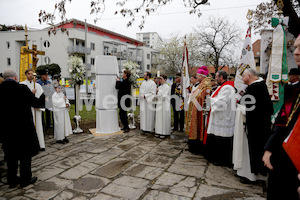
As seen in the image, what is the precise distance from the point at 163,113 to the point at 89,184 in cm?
368

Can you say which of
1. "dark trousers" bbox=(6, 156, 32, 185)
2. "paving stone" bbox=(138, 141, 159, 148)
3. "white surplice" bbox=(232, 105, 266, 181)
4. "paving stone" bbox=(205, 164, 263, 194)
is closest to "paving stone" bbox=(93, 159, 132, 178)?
"dark trousers" bbox=(6, 156, 32, 185)

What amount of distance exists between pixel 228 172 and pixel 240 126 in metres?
1.04

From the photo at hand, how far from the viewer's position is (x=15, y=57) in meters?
34.3

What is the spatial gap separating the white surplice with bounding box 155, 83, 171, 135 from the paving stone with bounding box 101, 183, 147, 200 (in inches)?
132

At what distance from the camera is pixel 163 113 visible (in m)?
6.78

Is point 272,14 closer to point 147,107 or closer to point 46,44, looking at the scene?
point 147,107

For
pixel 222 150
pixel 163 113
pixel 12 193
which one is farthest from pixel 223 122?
pixel 12 193

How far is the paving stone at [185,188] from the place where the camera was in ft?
10.7

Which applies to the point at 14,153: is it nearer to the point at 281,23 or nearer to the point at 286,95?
the point at 286,95

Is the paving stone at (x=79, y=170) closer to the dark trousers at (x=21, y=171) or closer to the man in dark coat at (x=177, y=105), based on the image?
the dark trousers at (x=21, y=171)

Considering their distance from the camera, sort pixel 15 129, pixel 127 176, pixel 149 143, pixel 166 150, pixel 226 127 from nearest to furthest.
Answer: pixel 15 129 → pixel 127 176 → pixel 226 127 → pixel 166 150 → pixel 149 143

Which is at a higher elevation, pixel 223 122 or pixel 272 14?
pixel 272 14

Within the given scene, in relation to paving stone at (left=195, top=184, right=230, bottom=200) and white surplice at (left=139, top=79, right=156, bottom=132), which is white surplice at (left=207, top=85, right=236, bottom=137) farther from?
white surplice at (left=139, top=79, right=156, bottom=132)

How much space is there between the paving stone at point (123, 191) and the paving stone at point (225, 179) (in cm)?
129
